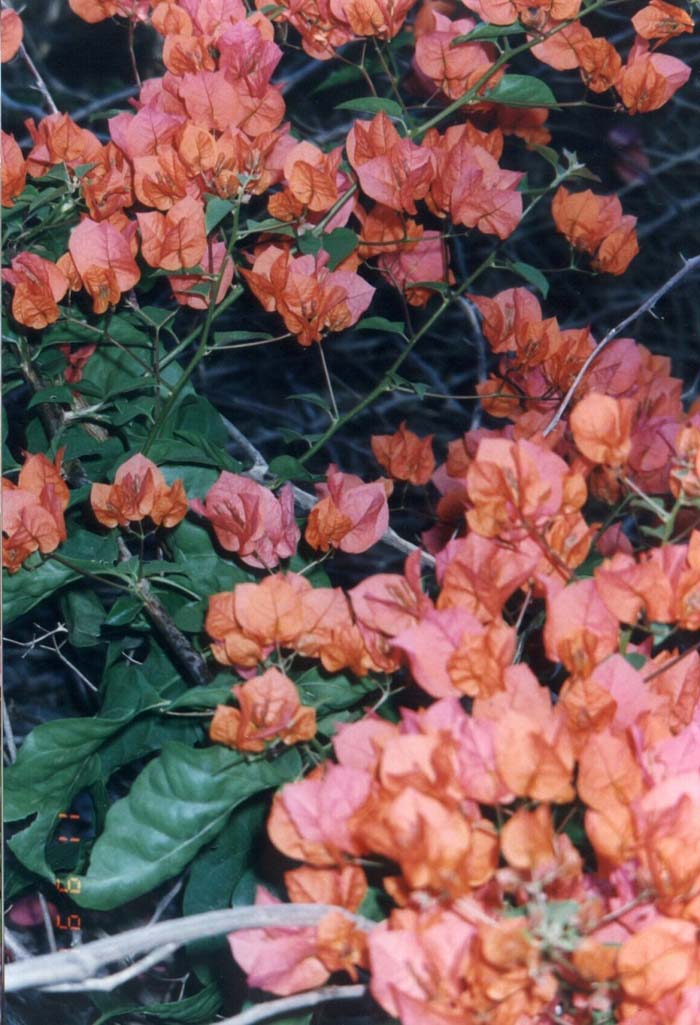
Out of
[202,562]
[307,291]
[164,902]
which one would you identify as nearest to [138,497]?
[202,562]

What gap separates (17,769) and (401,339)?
36cm

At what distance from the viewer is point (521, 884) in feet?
1.37

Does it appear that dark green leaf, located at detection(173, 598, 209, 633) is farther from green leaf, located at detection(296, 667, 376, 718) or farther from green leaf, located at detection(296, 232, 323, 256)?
green leaf, located at detection(296, 232, 323, 256)

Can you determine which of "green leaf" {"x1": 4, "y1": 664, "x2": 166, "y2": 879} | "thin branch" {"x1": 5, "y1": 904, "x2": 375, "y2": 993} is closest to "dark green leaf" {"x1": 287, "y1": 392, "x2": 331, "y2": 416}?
"green leaf" {"x1": 4, "y1": 664, "x2": 166, "y2": 879}

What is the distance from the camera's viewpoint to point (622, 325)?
61cm

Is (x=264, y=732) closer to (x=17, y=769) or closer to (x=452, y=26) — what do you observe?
(x=17, y=769)

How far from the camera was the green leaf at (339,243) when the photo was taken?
63cm

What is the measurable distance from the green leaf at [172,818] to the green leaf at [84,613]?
147mm

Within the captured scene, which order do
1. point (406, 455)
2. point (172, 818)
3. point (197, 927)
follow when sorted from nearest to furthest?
point (197, 927), point (172, 818), point (406, 455)

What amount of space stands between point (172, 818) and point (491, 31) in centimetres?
48

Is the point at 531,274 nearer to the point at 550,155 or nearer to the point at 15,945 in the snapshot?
the point at 550,155

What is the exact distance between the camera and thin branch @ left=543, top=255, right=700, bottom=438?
0.60m

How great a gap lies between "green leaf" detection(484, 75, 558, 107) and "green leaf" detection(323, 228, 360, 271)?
0.11m

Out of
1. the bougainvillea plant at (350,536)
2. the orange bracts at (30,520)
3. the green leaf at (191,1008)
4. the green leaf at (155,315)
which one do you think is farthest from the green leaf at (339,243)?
the green leaf at (191,1008)
